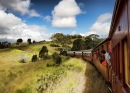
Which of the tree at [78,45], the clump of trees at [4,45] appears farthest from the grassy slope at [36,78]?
the clump of trees at [4,45]

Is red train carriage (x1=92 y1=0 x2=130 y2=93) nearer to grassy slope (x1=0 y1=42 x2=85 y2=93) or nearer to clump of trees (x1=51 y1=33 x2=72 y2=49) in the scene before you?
grassy slope (x1=0 y1=42 x2=85 y2=93)

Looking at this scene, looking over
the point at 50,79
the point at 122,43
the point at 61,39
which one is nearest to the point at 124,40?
the point at 122,43

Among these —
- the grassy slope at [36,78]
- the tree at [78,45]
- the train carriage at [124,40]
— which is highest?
the train carriage at [124,40]

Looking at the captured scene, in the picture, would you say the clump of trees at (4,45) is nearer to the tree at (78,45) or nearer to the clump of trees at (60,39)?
the clump of trees at (60,39)

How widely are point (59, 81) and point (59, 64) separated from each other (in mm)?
7726

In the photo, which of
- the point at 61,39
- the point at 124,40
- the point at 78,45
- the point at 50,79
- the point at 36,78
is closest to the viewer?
the point at 124,40

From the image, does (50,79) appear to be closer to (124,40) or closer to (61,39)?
(124,40)

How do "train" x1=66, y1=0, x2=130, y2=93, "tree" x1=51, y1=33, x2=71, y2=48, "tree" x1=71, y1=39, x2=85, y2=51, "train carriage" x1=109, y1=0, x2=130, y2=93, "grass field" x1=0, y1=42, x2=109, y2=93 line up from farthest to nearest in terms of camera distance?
"tree" x1=51, y1=33, x2=71, y2=48 → "tree" x1=71, y1=39, x2=85, y2=51 → "grass field" x1=0, y1=42, x2=109, y2=93 → "train" x1=66, y1=0, x2=130, y2=93 → "train carriage" x1=109, y1=0, x2=130, y2=93

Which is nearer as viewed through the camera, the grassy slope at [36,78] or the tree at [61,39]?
the grassy slope at [36,78]

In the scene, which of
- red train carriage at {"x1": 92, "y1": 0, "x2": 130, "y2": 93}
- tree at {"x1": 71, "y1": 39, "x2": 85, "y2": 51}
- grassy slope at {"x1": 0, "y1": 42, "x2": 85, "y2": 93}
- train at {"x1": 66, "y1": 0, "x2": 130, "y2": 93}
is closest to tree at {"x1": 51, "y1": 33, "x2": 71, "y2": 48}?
tree at {"x1": 71, "y1": 39, "x2": 85, "y2": 51}

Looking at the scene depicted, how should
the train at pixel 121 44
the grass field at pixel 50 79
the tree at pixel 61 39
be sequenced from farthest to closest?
the tree at pixel 61 39, the grass field at pixel 50 79, the train at pixel 121 44

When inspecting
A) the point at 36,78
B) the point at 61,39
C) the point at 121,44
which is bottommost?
the point at 36,78

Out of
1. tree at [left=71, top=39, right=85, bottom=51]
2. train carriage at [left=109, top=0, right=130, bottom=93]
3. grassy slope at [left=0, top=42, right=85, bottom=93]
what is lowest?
grassy slope at [left=0, top=42, right=85, bottom=93]

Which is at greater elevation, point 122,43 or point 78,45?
point 122,43
